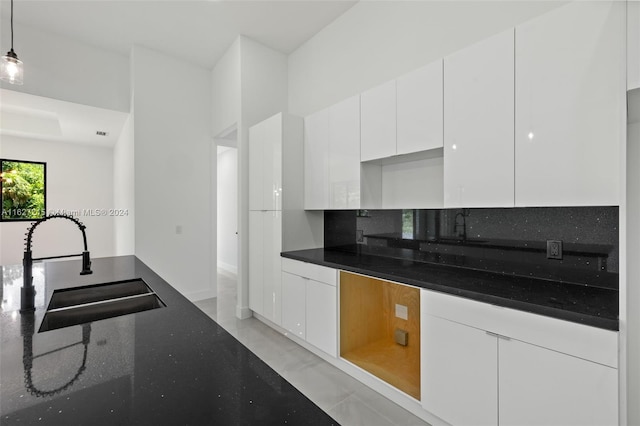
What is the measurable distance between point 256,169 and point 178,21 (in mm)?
1860

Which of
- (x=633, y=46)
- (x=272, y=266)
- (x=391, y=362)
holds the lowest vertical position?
(x=391, y=362)

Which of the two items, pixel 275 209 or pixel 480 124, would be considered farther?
pixel 275 209

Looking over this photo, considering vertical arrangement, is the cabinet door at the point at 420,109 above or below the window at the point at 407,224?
above

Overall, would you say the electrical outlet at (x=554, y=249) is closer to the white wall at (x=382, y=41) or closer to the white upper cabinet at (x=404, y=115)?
the white upper cabinet at (x=404, y=115)

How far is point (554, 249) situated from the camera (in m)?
1.62

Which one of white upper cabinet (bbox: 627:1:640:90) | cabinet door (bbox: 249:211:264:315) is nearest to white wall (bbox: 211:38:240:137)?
cabinet door (bbox: 249:211:264:315)

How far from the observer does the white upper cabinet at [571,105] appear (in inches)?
49.5

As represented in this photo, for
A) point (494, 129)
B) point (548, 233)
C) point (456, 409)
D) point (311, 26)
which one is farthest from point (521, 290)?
point (311, 26)

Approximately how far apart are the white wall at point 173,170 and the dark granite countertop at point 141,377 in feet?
9.80

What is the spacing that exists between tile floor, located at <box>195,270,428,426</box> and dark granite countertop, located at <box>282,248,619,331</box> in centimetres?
84

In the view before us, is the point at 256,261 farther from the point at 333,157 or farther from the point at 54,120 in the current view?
the point at 54,120

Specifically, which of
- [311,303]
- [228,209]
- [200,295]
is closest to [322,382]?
[311,303]

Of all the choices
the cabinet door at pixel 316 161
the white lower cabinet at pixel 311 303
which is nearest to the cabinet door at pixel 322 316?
the white lower cabinet at pixel 311 303

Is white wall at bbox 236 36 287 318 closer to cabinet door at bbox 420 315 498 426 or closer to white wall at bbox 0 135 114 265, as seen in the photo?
cabinet door at bbox 420 315 498 426
